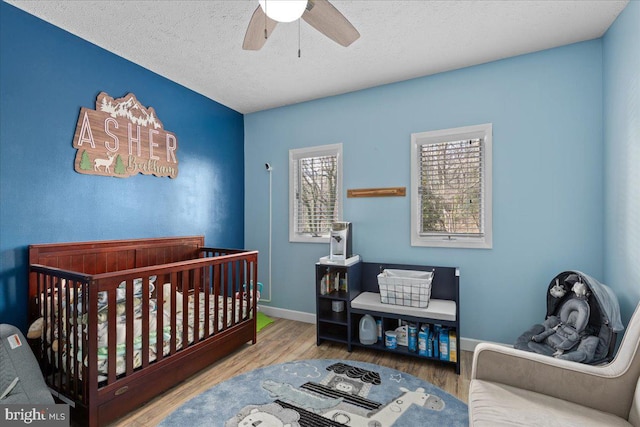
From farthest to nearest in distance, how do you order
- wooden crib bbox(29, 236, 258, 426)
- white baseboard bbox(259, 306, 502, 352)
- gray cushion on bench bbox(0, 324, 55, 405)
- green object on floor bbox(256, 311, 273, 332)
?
white baseboard bbox(259, 306, 502, 352), green object on floor bbox(256, 311, 273, 332), wooden crib bbox(29, 236, 258, 426), gray cushion on bench bbox(0, 324, 55, 405)

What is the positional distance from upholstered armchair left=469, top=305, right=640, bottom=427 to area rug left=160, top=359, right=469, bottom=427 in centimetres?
48

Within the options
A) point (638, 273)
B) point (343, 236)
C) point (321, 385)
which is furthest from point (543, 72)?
point (321, 385)

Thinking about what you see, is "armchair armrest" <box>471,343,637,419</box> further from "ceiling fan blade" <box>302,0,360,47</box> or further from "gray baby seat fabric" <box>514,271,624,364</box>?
"ceiling fan blade" <box>302,0,360,47</box>

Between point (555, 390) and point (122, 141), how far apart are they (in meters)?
3.24

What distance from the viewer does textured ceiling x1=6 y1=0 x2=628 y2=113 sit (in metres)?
1.94

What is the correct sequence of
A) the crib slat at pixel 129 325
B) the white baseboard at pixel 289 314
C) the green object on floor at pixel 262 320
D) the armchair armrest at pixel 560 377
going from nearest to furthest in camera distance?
the armchair armrest at pixel 560 377, the crib slat at pixel 129 325, the green object on floor at pixel 262 320, the white baseboard at pixel 289 314

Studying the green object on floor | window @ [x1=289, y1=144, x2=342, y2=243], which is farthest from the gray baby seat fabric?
the green object on floor

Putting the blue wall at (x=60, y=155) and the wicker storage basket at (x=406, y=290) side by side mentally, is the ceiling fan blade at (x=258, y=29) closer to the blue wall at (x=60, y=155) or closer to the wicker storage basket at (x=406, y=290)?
the blue wall at (x=60, y=155)

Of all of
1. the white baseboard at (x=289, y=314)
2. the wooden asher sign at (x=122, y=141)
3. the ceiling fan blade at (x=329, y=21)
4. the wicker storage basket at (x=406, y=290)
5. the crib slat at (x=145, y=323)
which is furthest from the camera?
the white baseboard at (x=289, y=314)

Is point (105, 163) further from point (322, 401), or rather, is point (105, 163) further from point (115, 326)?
point (322, 401)

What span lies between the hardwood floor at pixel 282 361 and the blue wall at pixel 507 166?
0.60 m

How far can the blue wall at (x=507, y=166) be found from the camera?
231cm

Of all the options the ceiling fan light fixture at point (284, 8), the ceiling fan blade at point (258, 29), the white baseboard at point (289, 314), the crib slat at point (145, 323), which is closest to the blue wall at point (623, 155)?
the ceiling fan light fixture at point (284, 8)

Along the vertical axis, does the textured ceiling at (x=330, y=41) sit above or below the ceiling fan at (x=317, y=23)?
above
